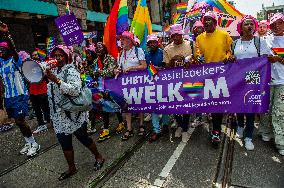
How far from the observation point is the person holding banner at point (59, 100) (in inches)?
143

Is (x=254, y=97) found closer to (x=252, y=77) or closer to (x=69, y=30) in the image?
(x=252, y=77)

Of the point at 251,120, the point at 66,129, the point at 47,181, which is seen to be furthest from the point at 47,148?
the point at 251,120

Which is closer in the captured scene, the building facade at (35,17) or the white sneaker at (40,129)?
the white sneaker at (40,129)

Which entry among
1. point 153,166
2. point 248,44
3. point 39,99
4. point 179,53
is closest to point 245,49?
point 248,44

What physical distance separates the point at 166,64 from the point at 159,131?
1367mm

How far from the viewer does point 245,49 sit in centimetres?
440

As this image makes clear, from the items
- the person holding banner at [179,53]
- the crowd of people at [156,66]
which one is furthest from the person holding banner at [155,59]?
the person holding banner at [179,53]

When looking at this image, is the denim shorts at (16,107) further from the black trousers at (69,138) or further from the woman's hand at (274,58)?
the woman's hand at (274,58)

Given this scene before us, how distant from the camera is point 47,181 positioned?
159 inches

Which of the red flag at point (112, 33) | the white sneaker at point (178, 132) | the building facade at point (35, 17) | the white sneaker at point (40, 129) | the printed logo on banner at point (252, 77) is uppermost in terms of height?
the building facade at point (35, 17)

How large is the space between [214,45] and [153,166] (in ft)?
7.61

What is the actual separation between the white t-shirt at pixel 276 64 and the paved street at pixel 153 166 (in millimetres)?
1185

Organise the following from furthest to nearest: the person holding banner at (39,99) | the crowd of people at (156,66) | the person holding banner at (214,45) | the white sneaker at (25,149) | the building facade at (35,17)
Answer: the building facade at (35,17)
the person holding banner at (39,99)
the white sneaker at (25,149)
the person holding banner at (214,45)
the crowd of people at (156,66)

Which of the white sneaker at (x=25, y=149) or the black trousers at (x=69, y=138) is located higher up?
the black trousers at (x=69, y=138)
